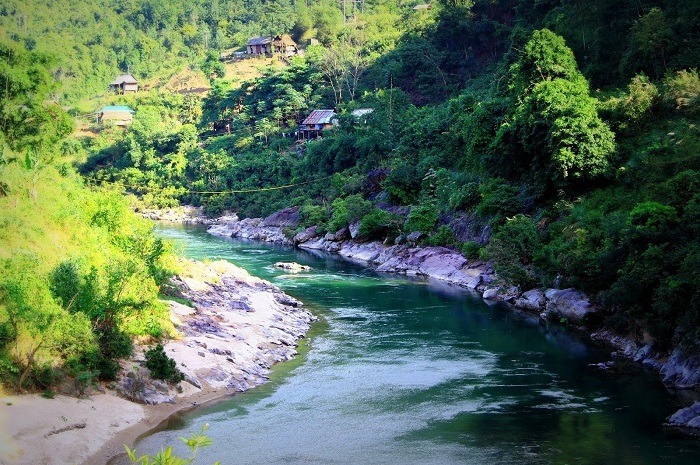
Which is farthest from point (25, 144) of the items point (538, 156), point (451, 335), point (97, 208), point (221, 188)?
point (221, 188)

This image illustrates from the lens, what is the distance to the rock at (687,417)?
18109 millimetres

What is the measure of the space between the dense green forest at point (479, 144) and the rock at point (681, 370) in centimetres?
58

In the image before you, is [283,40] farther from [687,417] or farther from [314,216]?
[687,417]

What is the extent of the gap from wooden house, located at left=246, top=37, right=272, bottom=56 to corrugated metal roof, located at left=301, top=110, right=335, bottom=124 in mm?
27951

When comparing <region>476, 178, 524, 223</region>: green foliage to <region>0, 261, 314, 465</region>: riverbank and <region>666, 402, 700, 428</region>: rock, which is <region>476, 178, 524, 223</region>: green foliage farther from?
<region>666, 402, 700, 428</region>: rock

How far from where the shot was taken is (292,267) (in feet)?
135

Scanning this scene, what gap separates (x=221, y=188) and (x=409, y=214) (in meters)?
28.2

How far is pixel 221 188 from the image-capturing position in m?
67.9

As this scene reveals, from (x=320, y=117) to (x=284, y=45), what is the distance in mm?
28272

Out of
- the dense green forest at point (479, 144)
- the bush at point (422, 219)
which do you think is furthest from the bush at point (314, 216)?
the bush at point (422, 219)

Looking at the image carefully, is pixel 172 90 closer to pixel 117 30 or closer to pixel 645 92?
pixel 117 30

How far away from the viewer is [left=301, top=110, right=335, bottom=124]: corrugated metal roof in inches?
2724

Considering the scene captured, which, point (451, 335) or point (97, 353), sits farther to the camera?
point (451, 335)

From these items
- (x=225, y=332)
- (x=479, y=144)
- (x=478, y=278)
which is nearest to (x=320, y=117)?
(x=479, y=144)
